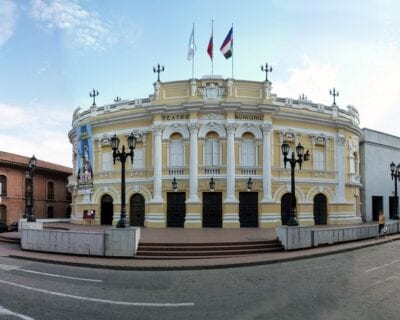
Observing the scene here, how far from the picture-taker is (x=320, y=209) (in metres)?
29.9

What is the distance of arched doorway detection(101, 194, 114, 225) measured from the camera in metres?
30.2

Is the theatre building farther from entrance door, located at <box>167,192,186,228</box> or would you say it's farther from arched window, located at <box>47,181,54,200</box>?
arched window, located at <box>47,181,54,200</box>

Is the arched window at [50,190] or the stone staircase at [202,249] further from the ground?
the arched window at [50,190]

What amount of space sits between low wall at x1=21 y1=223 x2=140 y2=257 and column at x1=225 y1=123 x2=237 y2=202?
447 inches

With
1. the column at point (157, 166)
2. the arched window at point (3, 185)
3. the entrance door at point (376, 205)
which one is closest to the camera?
the column at point (157, 166)

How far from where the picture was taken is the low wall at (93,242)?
15297 mm

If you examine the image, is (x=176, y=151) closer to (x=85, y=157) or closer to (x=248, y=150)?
(x=248, y=150)

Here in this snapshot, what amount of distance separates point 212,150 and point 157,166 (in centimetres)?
416

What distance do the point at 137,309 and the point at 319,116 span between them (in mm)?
25269

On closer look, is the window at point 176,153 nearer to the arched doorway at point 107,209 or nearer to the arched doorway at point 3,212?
the arched doorway at point 107,209

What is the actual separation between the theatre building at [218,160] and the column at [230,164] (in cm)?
7

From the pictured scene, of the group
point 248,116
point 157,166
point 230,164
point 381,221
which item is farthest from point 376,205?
point 157,166

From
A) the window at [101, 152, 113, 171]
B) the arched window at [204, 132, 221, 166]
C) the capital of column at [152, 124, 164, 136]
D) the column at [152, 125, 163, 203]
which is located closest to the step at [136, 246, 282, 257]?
the column at [152, 125, 163, 203]

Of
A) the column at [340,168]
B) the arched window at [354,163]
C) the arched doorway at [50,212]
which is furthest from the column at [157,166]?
the arched doorway at [50,212]
